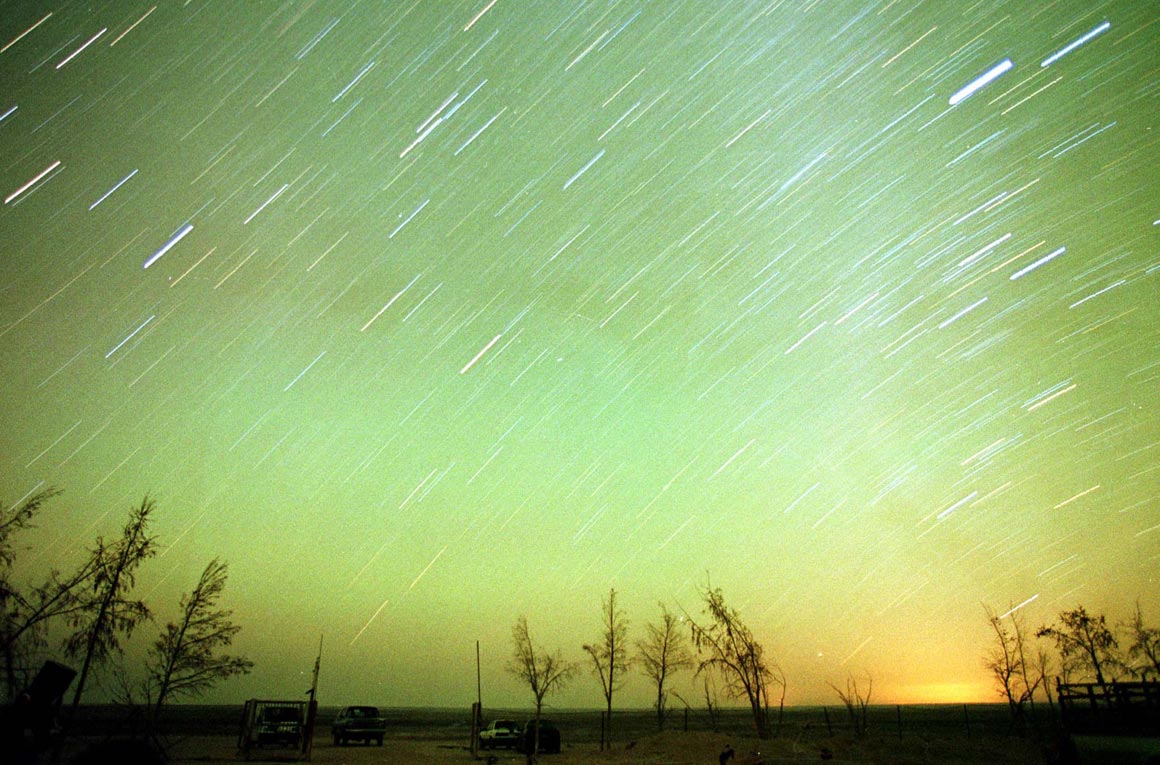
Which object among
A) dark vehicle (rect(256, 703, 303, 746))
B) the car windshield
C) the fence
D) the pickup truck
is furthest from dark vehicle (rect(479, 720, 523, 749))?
the fence

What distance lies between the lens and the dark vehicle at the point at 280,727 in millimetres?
28719

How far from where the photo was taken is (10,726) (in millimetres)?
8914

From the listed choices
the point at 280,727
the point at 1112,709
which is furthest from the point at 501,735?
the point at 1112,709

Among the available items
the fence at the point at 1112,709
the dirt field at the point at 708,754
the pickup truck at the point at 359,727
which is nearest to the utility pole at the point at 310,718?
the dirt field at the point at 708,754

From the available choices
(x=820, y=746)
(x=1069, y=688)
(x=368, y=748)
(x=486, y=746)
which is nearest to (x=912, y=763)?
(x=820, y=746)

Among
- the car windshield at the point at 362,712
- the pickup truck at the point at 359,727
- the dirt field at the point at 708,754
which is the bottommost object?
the dirt field at the point at 708,754

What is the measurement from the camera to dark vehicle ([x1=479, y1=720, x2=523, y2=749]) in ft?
125

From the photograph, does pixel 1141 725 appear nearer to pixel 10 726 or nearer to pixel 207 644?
pixel 10 726

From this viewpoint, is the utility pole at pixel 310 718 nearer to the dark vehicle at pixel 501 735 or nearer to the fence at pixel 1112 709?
the dark vehicle at pixel 501 735

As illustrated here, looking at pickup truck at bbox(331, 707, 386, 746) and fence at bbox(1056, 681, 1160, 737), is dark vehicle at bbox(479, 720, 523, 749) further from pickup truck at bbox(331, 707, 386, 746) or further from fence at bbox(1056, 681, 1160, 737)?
fence at bbox(1056, 681, 1160, 737)

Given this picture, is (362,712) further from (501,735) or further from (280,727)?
(280,727)

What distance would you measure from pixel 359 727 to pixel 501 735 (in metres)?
8.18

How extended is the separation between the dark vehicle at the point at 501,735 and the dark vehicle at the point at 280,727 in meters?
12.6

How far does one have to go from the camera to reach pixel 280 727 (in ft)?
98.0
